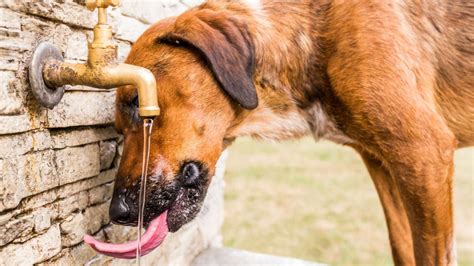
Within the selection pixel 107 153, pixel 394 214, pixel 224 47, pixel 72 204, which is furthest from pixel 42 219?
pixel 394 214

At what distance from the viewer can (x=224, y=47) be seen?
231cm

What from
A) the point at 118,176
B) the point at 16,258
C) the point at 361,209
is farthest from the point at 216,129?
the point at 361,209

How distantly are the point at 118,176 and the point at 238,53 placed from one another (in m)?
0.68

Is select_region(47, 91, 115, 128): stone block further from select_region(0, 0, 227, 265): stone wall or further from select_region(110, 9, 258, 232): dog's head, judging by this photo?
select_region(110, 9, 258, 232): dog's head

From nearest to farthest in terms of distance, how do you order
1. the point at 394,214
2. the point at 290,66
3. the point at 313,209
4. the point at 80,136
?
1. the point at 80,136
2. the point at 290,66
3. the point at 394,214
4. the point at 313,209

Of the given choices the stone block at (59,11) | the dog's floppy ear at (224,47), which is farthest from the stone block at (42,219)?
the dog's floppy ear at (224,47)

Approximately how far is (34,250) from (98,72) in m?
0.66

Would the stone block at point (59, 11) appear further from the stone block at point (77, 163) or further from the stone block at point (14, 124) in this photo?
the stone block at point (77, 163)

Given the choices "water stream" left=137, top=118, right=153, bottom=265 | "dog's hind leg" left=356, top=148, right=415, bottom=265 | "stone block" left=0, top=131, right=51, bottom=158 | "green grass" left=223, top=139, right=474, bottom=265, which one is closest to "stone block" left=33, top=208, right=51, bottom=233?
"stone block" left=0, top=131, right=51, bottom=158

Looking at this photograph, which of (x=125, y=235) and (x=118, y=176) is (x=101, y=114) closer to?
(x=118, y=176)

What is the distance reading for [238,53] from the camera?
2.35m

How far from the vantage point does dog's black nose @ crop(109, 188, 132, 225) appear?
219 centimetres

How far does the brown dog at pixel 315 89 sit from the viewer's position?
7.54ft

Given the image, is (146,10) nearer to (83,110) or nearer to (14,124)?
(83,110)
